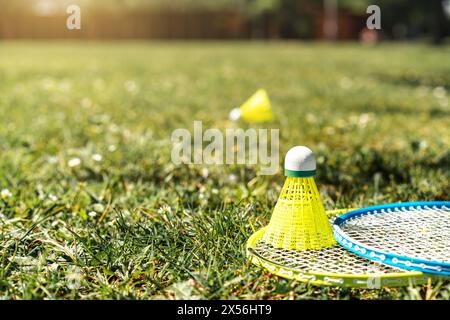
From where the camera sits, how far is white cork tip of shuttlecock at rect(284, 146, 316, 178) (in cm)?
195

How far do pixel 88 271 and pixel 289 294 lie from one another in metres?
0.65

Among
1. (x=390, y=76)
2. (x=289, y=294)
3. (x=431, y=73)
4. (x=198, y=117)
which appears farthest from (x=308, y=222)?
(x=431, y=73)

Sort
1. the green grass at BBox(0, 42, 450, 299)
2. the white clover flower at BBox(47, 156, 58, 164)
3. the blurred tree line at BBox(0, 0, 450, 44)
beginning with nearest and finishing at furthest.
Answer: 1. the green grass at BBox(0, 42, 450, 299)
2. the white clover flower at BBox(47, 156, 58, 164)
3. the blurred tree line at BBox(0, 0, 450, 44)

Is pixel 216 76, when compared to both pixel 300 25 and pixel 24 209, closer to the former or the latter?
pixel 24 209

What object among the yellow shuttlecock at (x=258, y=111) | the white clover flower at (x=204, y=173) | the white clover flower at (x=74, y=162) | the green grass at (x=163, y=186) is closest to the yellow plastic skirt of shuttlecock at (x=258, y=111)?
the yellow shuttlecock at (x=258, y=111)

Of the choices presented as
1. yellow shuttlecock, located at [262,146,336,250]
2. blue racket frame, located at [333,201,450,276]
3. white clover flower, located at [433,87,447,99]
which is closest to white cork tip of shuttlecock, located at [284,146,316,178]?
yellow shuttlecock, located at [262,146,336,250]

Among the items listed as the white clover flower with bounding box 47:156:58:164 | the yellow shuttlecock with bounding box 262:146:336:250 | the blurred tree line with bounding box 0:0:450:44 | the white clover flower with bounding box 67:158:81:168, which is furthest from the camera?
the blurred tree line with bounding box 0:0:450:44

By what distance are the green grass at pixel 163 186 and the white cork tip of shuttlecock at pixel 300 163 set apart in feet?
1.03

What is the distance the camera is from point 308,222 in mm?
2023

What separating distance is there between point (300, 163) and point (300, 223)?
213mm

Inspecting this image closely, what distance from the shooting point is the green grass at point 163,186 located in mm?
1888

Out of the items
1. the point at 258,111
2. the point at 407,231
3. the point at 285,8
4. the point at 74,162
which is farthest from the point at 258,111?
the point at 285,8

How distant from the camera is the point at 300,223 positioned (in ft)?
6.66

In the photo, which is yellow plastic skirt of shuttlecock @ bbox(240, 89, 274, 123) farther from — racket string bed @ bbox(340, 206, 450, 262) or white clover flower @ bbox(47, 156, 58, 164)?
racket string bed @ bbox(340, 206, 450, 262)
